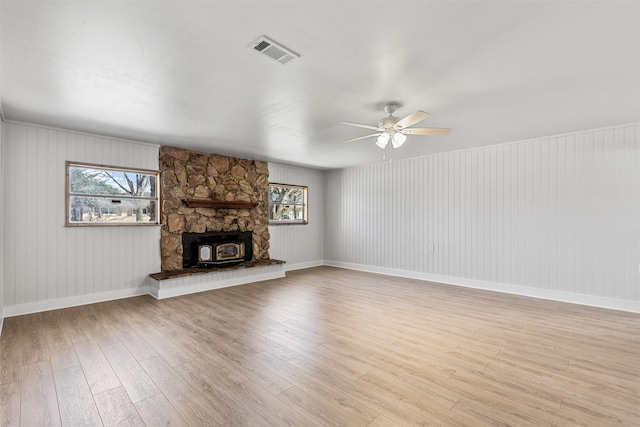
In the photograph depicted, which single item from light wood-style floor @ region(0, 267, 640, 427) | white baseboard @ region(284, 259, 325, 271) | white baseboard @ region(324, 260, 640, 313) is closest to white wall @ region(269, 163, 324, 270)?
white baseboard @ region(284, 259, 325, 271)

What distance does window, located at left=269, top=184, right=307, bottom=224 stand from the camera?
736 centimetres

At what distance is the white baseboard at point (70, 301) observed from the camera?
160 inches

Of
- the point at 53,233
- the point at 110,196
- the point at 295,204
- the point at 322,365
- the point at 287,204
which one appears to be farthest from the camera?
the point at 295,204

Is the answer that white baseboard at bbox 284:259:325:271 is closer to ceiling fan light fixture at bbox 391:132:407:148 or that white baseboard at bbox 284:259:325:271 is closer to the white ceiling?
the white ceiling

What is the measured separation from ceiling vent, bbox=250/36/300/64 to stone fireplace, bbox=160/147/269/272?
388 centimetres

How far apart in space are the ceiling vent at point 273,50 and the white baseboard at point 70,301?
463 centimetres

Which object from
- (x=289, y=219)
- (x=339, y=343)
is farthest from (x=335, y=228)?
(x=339, y=343)

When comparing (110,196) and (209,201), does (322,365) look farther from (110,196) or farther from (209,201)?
(110,196)

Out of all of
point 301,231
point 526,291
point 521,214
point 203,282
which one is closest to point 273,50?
point 203,282

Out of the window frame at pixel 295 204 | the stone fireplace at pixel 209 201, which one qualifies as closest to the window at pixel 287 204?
the window frame at pixel 295 204

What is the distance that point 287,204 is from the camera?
7.70 metres

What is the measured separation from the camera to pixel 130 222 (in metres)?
5.07

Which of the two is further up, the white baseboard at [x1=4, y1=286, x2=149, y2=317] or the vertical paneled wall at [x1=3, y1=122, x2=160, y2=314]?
the vertical paneled wall at [x1=3, y1=122, x2=160, y2=314]

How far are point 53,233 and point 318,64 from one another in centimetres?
460
